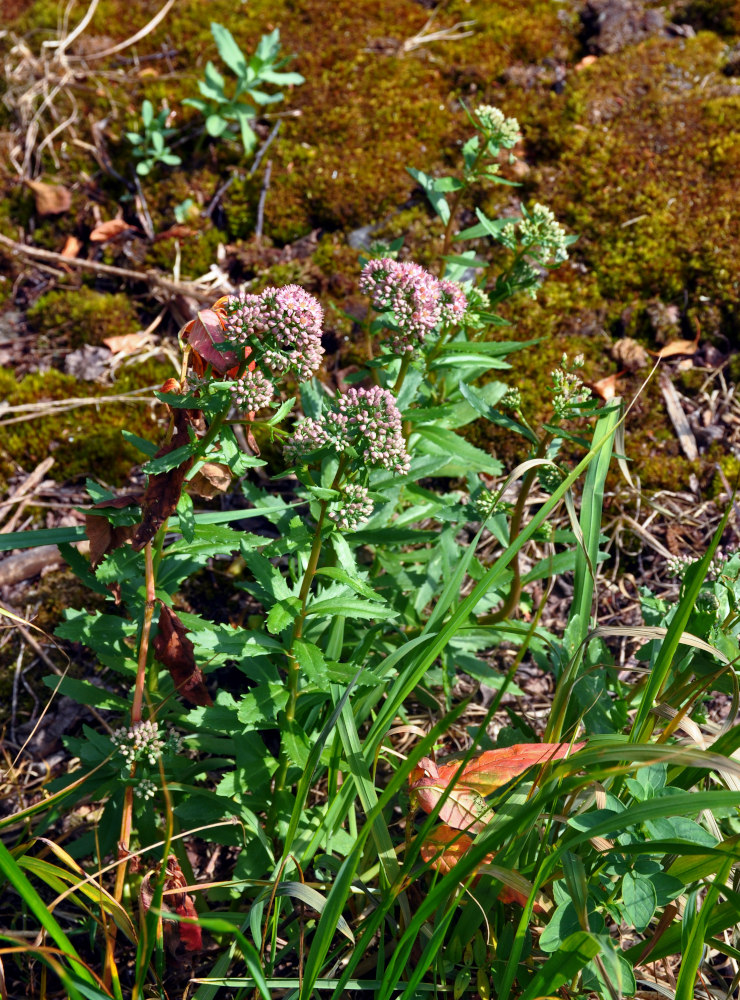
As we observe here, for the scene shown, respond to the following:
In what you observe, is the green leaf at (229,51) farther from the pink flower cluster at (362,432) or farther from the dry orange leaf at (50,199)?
the pink flower cluster at (362,432)

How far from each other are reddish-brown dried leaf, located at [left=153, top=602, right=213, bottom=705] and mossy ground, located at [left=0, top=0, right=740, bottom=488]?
6.16ft

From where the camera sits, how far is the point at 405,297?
244 cm

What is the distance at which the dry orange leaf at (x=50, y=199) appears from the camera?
4.11 m

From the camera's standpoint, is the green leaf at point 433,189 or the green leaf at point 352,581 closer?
the green leaf at point 352,581

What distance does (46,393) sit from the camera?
3.57 m

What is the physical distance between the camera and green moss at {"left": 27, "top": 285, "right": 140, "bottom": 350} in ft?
12.3

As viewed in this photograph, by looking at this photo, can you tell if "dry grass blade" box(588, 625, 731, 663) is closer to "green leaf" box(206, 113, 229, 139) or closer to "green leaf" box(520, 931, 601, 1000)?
"green leaf" box(520, 931, 601, 1000)

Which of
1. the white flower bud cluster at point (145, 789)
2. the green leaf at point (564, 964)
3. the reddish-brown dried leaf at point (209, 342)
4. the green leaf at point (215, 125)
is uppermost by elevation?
the green leaf at point (215, 125)

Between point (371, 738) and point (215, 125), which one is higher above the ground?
point (215, 125)

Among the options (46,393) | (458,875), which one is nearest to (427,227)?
(46,393)

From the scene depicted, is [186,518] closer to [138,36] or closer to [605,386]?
[605,386]

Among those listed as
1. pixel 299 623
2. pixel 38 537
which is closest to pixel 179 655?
pixel 299 623

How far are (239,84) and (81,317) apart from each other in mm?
1466

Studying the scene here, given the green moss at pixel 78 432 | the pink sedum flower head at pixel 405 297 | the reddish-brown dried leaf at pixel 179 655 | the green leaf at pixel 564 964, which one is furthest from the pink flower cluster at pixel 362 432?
the green moss at pixel 78 432
